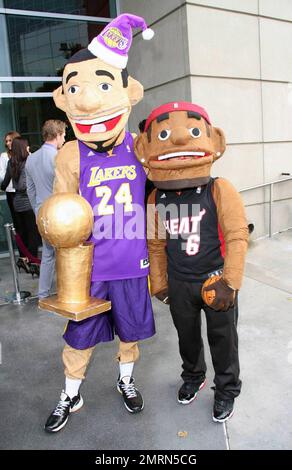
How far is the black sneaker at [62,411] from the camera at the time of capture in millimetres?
2521

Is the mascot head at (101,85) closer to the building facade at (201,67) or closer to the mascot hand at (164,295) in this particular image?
the mascot hand at (164,295)

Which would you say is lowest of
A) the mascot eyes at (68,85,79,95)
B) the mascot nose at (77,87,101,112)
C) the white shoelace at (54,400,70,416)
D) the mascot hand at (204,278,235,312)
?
the white shoelace at (54,400,70,416)

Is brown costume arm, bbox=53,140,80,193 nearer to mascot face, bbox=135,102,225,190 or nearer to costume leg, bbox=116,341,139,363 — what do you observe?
mascot face, bbox=135,102,225,190

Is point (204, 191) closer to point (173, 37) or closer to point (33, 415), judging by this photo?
point (33, 415)

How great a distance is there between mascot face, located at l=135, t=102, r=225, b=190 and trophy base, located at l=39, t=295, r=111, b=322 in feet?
2.35

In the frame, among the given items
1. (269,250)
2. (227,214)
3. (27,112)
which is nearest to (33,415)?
(227,214)

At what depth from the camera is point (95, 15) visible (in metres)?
7.41

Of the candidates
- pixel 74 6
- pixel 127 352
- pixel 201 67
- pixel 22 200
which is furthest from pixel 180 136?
pixel 74 6

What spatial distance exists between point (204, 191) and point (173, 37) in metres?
4.37

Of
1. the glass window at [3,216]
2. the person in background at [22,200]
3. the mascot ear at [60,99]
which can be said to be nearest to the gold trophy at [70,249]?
the mascot ear at [60,99]

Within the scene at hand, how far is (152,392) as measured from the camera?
2.91 m

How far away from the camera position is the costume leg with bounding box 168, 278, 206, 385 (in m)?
2.48

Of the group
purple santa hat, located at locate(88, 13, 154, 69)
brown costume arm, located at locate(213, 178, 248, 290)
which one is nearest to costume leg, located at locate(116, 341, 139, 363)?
brown costume arm, located at locate(213, 178, 248, 290)

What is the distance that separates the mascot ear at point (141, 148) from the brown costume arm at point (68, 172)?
1.13 feet
